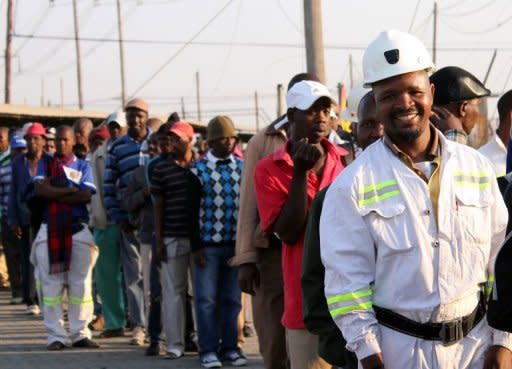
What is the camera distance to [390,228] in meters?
4.18

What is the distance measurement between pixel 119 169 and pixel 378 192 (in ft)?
27.7

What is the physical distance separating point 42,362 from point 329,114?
557cm

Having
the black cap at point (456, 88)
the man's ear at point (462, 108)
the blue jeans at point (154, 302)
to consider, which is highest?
the black cap at point (456, 88)

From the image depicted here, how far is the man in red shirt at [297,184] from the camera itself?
609 centimetres

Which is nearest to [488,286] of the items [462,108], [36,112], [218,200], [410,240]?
[410,240]

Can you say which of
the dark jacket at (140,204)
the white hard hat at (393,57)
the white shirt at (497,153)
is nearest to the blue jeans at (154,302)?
the dark jacket at (140,204)

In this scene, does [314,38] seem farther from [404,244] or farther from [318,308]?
[404,244]

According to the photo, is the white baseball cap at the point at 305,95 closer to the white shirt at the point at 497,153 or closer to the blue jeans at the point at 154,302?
the white shirt at the point at 497,153

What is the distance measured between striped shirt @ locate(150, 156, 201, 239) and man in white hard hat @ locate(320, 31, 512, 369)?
21.1ft

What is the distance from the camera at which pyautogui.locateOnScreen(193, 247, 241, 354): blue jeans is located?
1036 cm

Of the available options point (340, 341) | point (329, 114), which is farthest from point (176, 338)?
point (340, 341)

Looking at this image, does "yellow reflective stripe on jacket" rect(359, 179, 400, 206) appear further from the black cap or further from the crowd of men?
the black cap

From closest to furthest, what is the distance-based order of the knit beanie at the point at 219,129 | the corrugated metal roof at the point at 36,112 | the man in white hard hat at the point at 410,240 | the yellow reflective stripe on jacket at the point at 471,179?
the man in white hard hat at the point at 410,240, the yellow reflective stripe on jacket at the point at 471,179, the knit beanie at the point at 219,129, the corrugated metal roof at the point at 36,112

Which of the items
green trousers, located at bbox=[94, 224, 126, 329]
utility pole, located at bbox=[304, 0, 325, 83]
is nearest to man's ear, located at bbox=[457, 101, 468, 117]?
green trousers, located at bbox=[94, 224, 126, 329]
